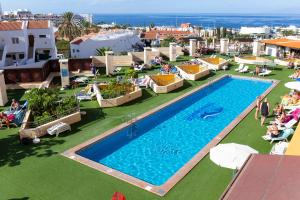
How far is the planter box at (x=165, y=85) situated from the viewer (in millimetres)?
22719

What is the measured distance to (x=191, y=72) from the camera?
29250 millimetres

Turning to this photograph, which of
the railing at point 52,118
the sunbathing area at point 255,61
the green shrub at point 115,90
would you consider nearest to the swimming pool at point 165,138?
the railing at point 52,118

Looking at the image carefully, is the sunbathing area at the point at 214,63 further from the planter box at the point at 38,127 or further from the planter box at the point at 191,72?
the planter box at the point at 38,127

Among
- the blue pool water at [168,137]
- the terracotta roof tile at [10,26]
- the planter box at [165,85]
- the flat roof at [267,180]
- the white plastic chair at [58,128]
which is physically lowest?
the blue pool water at [168,137]

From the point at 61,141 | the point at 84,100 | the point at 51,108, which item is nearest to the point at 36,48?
the point at 84,100

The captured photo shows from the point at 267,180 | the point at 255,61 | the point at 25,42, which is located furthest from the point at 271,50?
the point at 267,180

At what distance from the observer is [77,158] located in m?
12.9

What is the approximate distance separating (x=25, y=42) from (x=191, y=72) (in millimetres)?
17645

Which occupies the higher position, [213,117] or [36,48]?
[36,48]

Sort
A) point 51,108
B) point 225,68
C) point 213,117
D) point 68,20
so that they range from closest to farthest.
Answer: point 51,108 < point 213,117 < point 225,68 < point 68,20

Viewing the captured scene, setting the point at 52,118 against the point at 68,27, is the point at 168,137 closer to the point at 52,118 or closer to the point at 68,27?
the point at 52,118

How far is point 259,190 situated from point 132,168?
7437mm

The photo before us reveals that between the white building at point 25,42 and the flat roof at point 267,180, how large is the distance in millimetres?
27216

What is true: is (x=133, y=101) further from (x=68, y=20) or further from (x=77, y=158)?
(x=68, y=20)
